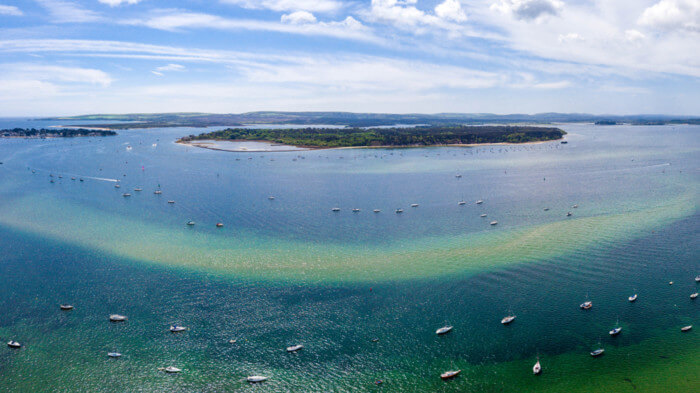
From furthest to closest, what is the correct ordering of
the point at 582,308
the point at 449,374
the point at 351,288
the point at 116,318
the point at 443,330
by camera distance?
the point at 351,288, the point at 582,308, the point at 116,318, the point at 443,330, the point at 449,374

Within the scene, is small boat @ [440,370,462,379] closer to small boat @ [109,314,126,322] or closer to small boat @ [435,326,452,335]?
small boat @ [435,326,452,335]

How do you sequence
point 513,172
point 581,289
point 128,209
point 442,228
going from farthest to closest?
point 513,172 < point 128,209 < point 442,228 < point 581,289

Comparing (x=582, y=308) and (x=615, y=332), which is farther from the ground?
(x=582, y=308)

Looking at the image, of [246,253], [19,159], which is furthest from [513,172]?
[19,159]

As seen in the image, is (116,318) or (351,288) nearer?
(116,318)

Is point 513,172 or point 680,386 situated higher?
point 513,172

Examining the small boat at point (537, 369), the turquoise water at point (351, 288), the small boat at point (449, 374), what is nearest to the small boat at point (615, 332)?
the turquoise water at point (351, 288)

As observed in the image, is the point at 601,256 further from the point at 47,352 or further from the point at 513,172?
the point at 513,172

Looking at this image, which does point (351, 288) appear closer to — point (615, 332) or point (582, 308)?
point (582, 308)

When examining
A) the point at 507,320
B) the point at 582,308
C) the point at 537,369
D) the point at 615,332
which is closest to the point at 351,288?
the point at 507,320
